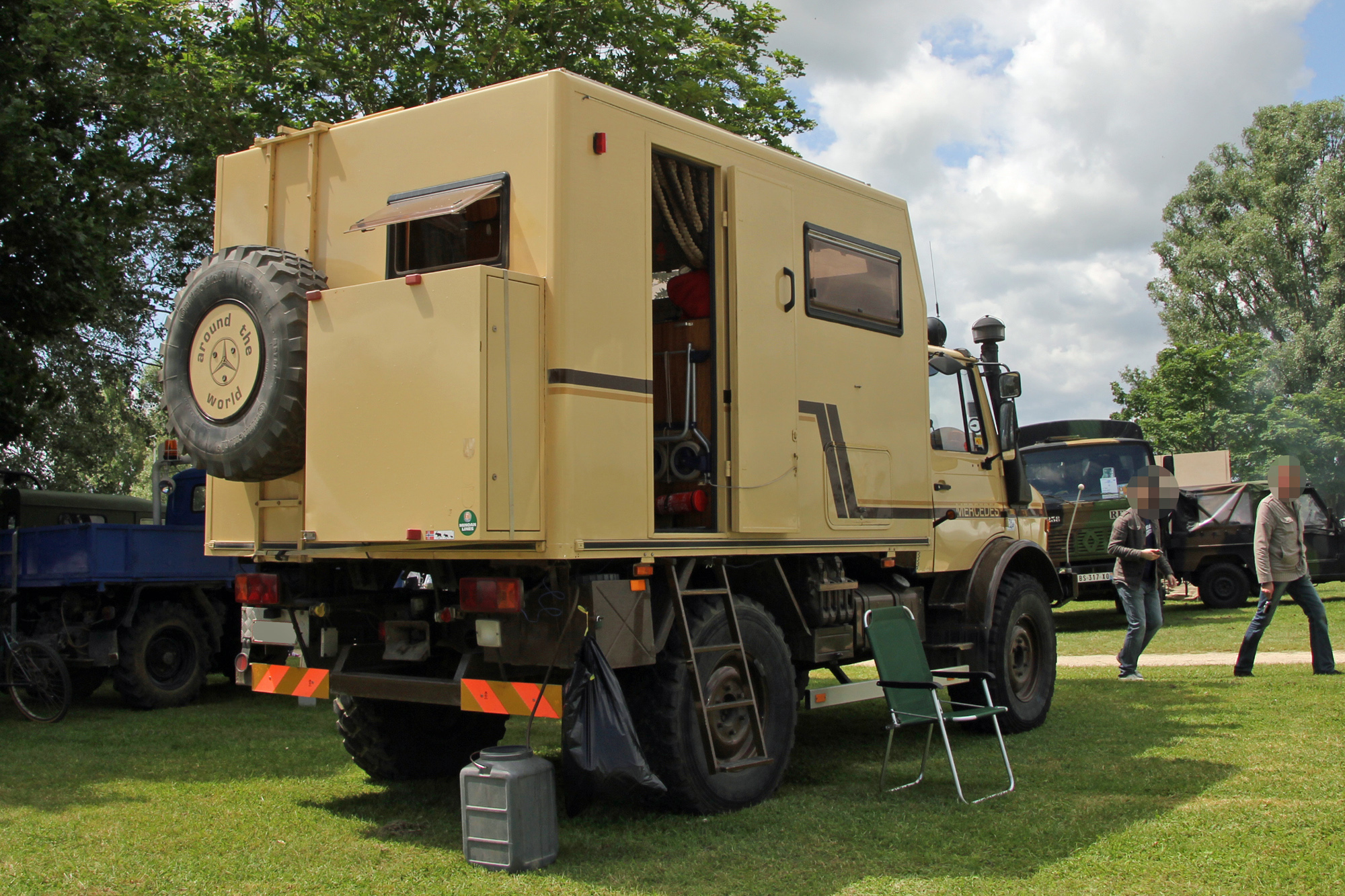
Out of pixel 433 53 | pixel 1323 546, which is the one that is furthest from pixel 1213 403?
pixel 433 53

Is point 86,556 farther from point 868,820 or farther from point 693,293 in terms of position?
point 868,820

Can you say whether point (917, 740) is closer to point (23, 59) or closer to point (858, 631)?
point (858, 631)

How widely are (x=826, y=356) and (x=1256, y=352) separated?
34.1 metres

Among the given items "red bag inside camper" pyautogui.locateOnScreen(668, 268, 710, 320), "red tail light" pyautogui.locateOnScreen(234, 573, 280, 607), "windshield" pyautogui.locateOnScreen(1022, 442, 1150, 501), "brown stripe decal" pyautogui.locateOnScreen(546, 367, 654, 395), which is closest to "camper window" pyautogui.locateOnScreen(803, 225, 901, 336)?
"red bag inside camper" pyautogui.locateOnScreen(668, 268, 710, 320)

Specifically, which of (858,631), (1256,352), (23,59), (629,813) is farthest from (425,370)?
(1256,352)

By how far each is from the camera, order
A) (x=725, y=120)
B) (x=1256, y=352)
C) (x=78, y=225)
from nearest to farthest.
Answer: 1. (x=78, y=225)
2. (x=725, y=120)
3. (x=1256, y=352)

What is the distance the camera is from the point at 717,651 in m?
5.82

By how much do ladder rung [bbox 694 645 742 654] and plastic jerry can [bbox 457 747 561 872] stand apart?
1031 millimetres

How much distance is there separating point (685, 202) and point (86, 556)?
738 centimetres

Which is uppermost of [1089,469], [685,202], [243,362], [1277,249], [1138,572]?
[1277,249]

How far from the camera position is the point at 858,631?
7207mm

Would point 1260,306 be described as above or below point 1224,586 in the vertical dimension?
above

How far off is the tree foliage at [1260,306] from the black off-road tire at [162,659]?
3125 cm

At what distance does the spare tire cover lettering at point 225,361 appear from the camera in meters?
5.59
